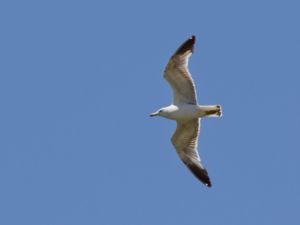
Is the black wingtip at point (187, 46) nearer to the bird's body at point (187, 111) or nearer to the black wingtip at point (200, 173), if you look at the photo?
the bird's body at point (187, 111)

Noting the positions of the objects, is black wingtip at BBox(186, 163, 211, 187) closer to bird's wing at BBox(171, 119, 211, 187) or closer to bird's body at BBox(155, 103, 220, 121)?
bird's wing at BBox(171, 119, 211, 187)

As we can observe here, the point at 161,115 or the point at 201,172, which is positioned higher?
the point at 161,115

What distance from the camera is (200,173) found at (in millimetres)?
21188

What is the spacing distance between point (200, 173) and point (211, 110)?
1.90m

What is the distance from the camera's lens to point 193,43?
20016mm

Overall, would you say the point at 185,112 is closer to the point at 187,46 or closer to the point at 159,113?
the point at 159,113

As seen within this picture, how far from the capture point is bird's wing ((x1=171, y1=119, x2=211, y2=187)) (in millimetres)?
21016

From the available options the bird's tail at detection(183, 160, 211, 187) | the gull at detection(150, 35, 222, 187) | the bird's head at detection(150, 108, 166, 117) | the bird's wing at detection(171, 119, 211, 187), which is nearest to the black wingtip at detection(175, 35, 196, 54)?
the gull at detection(150, 35, 222, 187)

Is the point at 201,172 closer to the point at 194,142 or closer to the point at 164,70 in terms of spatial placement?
the point at 194,142

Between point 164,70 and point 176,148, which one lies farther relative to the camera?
point 176,148

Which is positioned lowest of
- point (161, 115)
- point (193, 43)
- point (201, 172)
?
point (201, 172)

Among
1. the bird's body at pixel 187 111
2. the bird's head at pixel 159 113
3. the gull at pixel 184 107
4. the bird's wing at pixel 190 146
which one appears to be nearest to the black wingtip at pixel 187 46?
the gull at pixel 184 107

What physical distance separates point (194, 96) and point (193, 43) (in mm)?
1177

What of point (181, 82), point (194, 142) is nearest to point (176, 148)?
point (194, 142)
